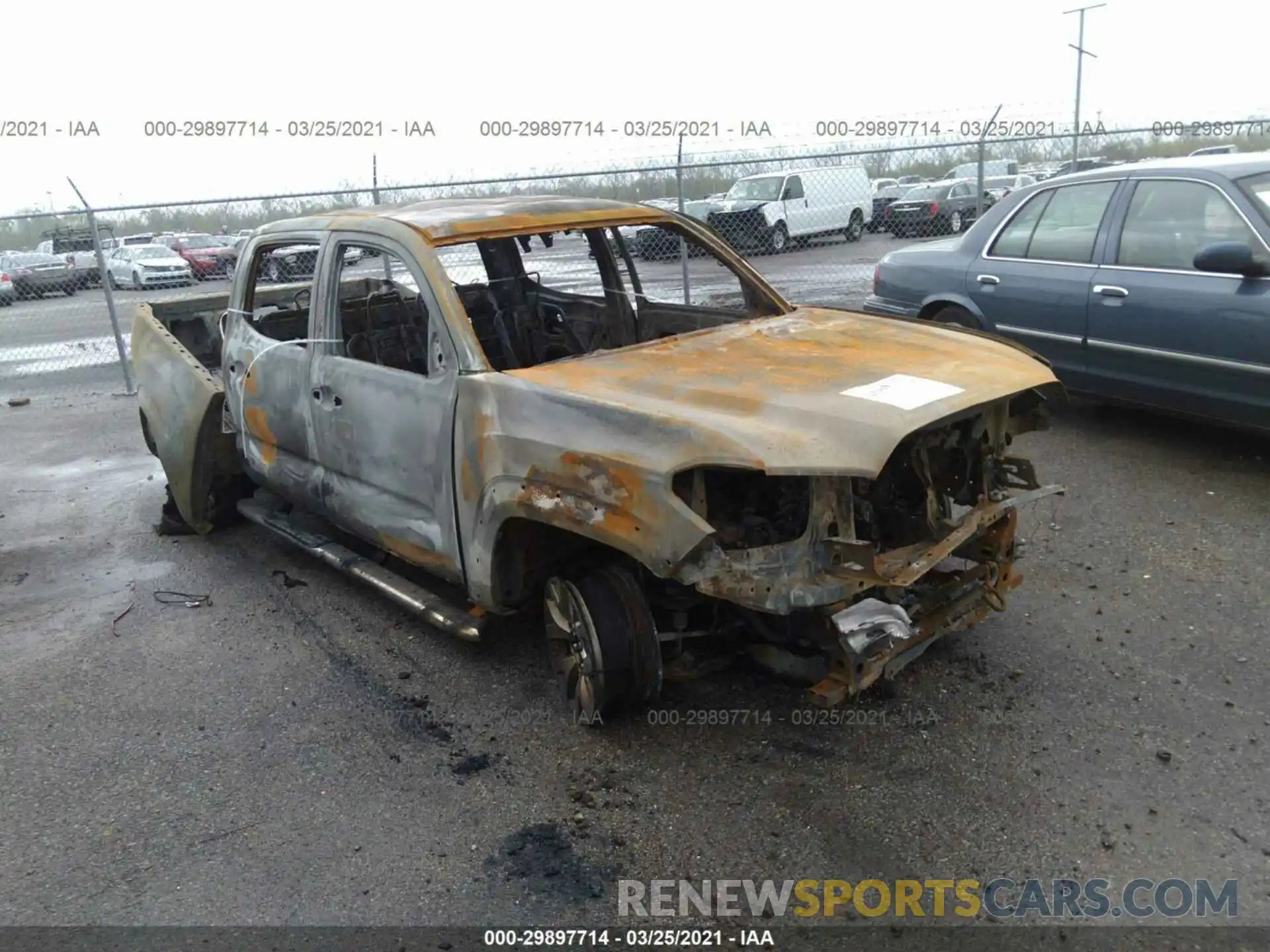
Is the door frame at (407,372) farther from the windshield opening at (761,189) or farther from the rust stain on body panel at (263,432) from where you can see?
the windshield opening at (761,189)

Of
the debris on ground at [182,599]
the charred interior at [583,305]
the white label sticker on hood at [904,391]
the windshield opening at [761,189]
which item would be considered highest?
the windshield opening at [761,189]

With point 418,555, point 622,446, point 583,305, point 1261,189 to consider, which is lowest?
point 418,555

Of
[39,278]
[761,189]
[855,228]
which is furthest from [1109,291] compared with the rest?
[39,278]

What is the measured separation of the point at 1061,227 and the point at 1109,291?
0.68m

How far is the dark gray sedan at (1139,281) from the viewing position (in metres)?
5.28

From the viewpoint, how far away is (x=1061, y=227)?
6.34 m

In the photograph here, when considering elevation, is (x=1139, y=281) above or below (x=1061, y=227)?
below

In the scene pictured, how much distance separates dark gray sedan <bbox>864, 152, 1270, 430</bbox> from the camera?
528 cm

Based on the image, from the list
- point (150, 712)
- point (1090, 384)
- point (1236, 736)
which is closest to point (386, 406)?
point (150, 712)

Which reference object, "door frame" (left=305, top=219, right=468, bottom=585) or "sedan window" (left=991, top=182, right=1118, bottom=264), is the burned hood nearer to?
"door frame" (left=305, top=219, right=468, bottom=585)

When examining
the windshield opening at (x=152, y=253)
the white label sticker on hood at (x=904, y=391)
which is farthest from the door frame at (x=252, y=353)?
the windshield opening at (x=152, y=253)

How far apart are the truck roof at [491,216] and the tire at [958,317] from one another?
285 cm

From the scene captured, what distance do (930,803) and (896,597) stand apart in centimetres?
73

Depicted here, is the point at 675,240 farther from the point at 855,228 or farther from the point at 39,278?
the point at 39,278
